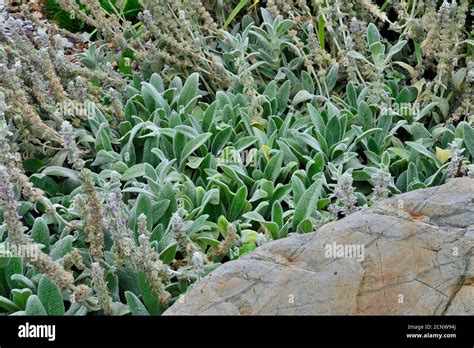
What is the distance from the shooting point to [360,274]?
286 cm

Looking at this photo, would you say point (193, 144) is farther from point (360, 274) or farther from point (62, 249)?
point (360, 274)

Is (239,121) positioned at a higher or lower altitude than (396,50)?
lower

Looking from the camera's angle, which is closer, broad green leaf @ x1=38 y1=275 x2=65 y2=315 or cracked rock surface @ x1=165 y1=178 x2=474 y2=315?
cracked rock surface @ x1=165 y1=178 x2=474 y2=315

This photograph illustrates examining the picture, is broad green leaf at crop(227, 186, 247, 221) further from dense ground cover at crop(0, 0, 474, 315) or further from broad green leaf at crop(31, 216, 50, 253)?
broad green leaf at crop(31, 216, 50, 253)

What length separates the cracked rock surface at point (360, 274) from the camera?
280 centimetres

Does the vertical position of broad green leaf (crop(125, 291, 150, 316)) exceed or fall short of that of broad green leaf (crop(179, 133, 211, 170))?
it falls short

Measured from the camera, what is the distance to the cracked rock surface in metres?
2.80

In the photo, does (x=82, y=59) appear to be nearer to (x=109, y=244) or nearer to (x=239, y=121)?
(x=239, y=121)

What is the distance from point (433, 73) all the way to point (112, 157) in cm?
212

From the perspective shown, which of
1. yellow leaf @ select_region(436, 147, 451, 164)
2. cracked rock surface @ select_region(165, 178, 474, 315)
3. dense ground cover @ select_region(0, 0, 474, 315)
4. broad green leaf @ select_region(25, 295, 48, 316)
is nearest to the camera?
cracked rock surface @ select_region(165, 178, 474, 315)
